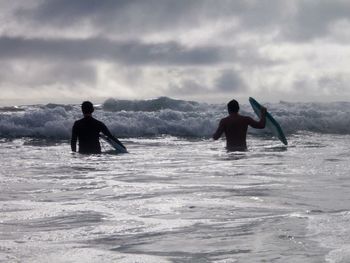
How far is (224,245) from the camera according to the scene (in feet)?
13.3

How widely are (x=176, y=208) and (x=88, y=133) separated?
7146mm

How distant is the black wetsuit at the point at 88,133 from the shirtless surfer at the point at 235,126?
2.30 meters

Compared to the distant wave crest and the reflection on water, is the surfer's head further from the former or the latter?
the distant wave crest

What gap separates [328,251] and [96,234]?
1.65 metres

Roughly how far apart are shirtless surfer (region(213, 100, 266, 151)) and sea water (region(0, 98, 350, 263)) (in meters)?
0.90

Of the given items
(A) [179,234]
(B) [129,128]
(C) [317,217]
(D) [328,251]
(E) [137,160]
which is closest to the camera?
(D) [328,251]

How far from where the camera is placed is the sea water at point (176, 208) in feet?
12.9

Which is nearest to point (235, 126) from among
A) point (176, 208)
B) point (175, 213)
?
point (176, 208)

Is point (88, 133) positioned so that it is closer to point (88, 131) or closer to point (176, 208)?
point (88, 131)

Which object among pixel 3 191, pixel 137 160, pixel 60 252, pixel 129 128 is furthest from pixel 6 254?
pixel 129 128

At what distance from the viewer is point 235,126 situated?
1280 centimetres

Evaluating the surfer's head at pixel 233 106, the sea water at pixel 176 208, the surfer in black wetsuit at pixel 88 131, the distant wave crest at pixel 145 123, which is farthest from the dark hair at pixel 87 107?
the distant wave crest at pixel 145 123

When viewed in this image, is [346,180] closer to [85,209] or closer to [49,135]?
[85,209]

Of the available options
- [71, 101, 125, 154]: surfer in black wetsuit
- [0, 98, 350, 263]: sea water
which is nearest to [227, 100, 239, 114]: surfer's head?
[0, 98, 350, 263]: sea water
